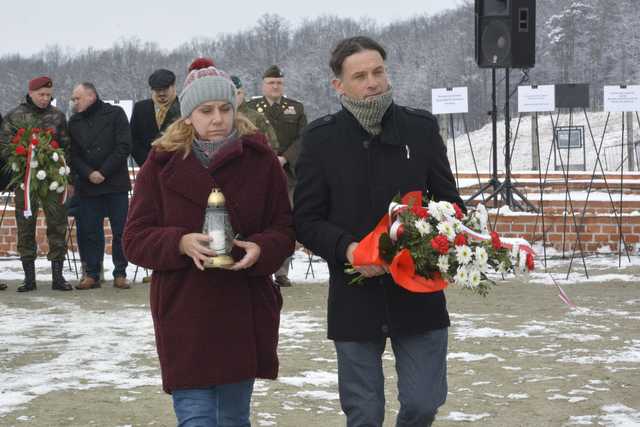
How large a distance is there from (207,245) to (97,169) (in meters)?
6.20

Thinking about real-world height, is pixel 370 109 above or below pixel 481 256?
above

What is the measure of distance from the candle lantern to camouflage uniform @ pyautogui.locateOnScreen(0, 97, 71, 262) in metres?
6.26

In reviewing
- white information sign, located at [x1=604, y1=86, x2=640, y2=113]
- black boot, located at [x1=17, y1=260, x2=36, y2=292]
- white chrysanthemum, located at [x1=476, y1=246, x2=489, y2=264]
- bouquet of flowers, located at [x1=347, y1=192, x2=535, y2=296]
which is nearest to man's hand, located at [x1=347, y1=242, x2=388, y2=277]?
bouquet of flowers, located at [x1=347, y1=192, x2=535, y2=296]

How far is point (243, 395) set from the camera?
3471 millimetres

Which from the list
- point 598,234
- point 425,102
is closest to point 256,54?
point 425,102

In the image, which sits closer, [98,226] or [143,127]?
[143,127]

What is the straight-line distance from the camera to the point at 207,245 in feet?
10.8

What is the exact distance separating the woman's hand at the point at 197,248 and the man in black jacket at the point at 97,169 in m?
6.03

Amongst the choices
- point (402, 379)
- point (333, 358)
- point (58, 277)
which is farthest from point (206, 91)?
point (58, 277)

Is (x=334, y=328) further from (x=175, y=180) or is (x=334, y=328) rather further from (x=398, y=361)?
(x=175, y=180)

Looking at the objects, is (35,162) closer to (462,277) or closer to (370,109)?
(370,109)

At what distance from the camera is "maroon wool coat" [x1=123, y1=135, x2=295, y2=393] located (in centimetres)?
337

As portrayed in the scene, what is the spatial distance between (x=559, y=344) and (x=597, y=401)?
4.80ft

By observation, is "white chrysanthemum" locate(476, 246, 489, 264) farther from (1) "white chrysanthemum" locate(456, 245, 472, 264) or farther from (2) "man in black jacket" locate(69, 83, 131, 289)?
(2) "man in black jacket" locate(69, 83, 131, 289)
